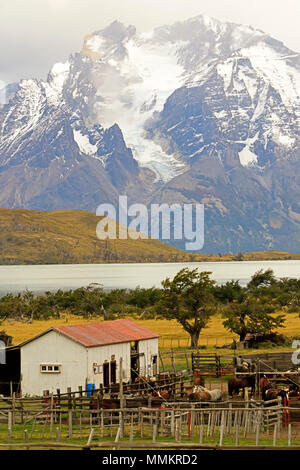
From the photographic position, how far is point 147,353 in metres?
45.4

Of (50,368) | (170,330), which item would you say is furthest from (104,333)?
(170,330)

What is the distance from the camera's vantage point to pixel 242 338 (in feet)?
206

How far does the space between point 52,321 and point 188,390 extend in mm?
55644

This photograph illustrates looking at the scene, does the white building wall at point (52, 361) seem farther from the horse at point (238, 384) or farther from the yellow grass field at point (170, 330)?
the yellow grass field at point (170, 330)

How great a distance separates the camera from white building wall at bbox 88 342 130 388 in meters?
38.3

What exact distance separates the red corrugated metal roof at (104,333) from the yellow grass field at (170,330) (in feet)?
62.4

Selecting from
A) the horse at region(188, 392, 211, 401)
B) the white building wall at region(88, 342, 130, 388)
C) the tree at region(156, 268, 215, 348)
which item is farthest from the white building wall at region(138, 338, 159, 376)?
the tree at region(156, 268, 215, 348)

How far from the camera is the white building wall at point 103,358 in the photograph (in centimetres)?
3834

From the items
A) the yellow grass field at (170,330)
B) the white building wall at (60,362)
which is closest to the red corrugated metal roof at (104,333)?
the white building wall at (60,362)

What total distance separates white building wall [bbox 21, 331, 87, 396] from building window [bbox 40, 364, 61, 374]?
12 cm

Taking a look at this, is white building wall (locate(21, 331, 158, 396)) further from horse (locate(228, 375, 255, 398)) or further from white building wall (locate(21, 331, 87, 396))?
horse (locate(228, 375, 255, 398))

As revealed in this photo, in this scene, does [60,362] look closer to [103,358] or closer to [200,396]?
[103,358]
